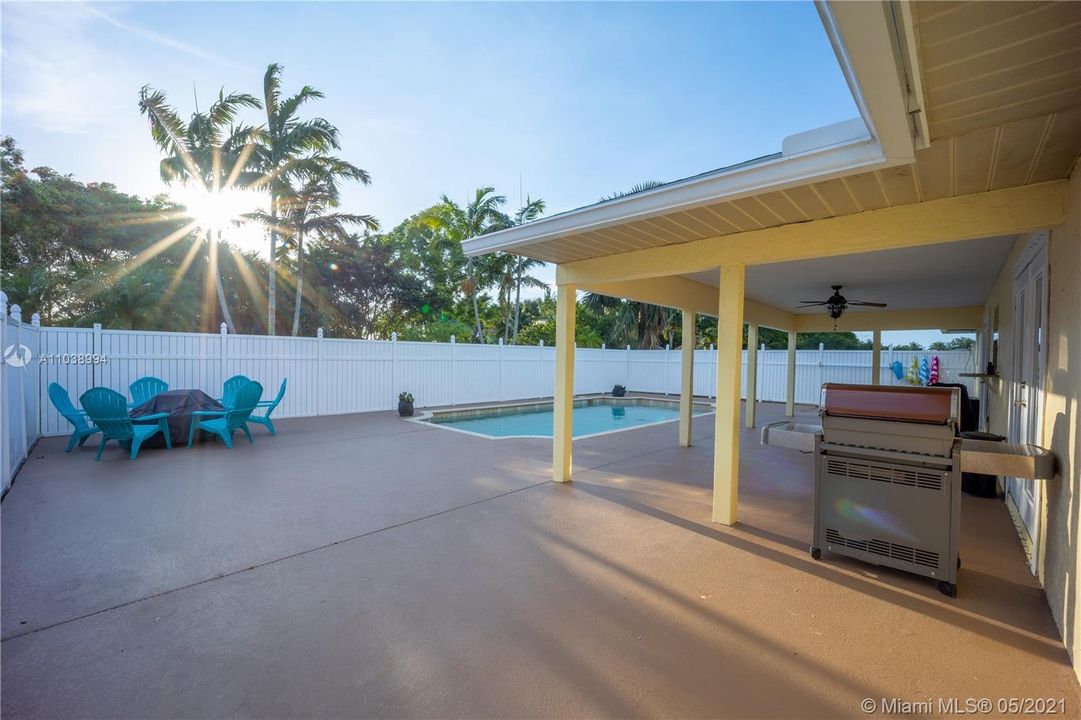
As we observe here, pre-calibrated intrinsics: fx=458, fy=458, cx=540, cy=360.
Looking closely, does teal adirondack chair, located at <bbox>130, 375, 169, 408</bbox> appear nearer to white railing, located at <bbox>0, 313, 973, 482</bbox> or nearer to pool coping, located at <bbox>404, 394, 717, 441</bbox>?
white railing, located at <bbox>0, 313, 973, 482</bbox>

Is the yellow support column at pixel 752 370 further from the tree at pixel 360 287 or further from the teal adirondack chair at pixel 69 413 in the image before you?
the tree at pixel 360 287

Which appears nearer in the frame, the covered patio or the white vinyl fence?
the covered patio

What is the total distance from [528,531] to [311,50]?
8.04 metres

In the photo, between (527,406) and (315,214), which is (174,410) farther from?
(527,406)

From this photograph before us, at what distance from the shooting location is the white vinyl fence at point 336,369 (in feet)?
23.7

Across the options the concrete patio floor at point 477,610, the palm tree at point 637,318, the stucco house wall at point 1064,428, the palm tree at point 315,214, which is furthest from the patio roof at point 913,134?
the palm tree at point 637,318

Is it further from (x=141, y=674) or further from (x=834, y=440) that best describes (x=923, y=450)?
(x=141, y=674)

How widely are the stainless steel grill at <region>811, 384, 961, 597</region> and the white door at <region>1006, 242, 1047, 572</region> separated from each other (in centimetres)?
100

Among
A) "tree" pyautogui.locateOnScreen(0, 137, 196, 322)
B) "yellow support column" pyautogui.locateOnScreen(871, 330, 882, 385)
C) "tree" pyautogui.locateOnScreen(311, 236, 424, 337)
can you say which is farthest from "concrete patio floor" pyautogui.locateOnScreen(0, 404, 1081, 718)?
"tree" pyautogui.locateOnScreen(311, 236, 424, 337)

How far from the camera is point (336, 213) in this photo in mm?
13227

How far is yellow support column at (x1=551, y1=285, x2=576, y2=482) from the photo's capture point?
17.7 feet

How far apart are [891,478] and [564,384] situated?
125 inches

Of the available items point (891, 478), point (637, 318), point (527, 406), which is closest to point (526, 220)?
point (637, 318)

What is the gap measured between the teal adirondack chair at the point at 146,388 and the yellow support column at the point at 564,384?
23.3 feet
